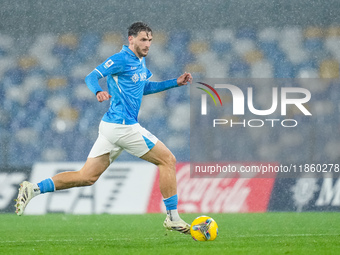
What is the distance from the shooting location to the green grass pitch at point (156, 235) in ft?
20.2

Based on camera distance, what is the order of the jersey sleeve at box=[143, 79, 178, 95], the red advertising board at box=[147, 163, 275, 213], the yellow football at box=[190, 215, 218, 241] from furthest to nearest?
the red advertising board at box=[147, 163, 275, 213], the jersey sleeve at box=[143, 79, 178, 95], the yellow football at box=[190, 215, 218, 241]

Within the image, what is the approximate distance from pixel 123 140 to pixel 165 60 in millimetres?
6262

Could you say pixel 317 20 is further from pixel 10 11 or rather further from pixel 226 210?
pixel 10 11

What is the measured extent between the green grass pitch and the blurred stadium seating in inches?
73.2

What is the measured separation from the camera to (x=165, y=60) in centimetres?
1296

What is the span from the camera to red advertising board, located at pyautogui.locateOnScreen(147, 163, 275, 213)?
1158 centimetres

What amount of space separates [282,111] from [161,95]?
2.03m

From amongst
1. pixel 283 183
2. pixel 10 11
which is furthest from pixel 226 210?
pixel 10 11

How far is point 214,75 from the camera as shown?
42.5 feet

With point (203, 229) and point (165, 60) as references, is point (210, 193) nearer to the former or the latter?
point (165, 60)

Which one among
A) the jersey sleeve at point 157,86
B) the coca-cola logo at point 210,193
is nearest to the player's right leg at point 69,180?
the jersey sleeve at point 157,86

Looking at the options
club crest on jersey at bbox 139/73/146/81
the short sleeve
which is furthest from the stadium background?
the short sleeve

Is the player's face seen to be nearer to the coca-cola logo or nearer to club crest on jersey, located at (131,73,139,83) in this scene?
club crest on jersey, located at (131,73,139,83)

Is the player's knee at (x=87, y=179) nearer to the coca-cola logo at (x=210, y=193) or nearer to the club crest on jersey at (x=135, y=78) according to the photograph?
the club crest on jersey at (x=135, y=78)
